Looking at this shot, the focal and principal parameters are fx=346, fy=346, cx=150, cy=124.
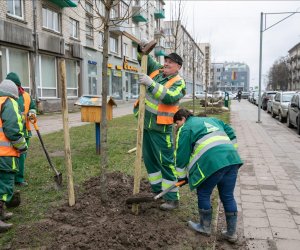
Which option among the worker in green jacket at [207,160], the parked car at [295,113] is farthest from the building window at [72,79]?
the worker in green jacket at [207,160]

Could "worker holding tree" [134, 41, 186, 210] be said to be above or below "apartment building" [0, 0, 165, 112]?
below

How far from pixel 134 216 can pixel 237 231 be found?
49.0 inches

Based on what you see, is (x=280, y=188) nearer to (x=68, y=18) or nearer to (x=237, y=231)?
(x=237, y=231)

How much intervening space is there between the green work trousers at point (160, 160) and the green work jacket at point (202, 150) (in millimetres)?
622

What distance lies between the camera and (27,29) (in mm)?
17578

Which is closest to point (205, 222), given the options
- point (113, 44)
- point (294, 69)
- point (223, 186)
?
point (223, 186)

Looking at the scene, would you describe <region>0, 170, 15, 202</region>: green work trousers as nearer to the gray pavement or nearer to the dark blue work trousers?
the dark blue work trousers

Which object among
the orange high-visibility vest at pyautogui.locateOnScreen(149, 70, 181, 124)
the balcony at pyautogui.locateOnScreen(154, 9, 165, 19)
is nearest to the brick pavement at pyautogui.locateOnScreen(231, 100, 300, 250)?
the orange high-visibility vest at pyautogui.locateOnScreen(149, 70, 181, 124)

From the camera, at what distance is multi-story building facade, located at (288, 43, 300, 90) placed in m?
84.9

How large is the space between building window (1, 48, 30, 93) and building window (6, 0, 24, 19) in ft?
5.87

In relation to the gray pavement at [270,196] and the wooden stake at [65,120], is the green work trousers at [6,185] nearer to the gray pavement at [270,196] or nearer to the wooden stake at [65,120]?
the wooden stake at [65,120]

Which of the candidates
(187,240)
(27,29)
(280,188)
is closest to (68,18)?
(27,29)

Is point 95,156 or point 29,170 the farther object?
point 95,156

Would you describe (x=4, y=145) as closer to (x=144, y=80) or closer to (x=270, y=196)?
(x=144, y=80)
